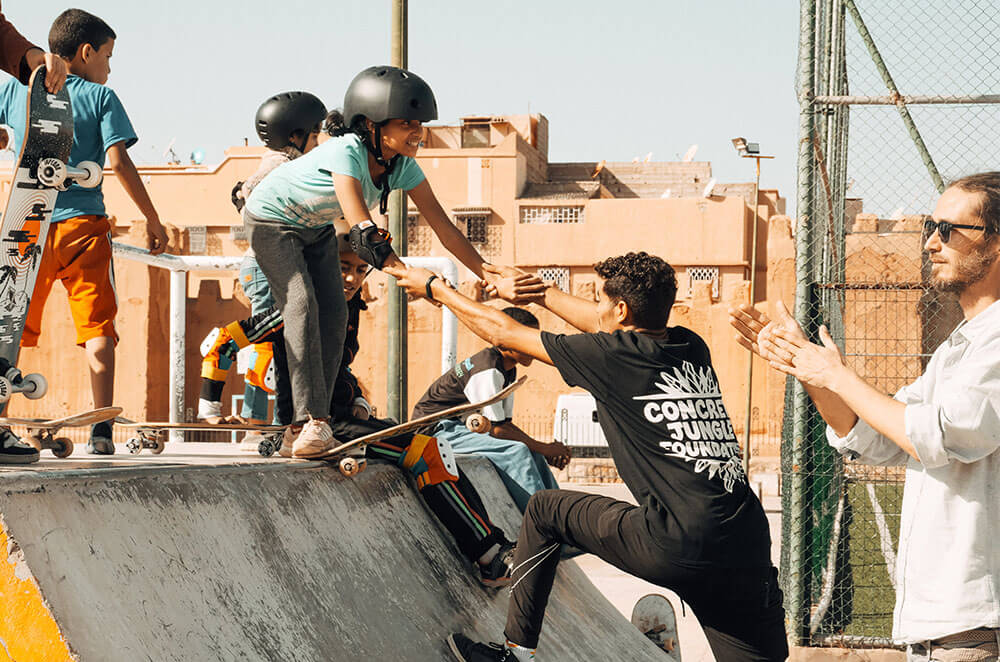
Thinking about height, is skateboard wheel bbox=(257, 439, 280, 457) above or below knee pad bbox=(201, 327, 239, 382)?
below

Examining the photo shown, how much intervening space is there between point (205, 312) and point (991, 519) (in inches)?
1249

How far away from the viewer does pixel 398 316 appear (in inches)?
345

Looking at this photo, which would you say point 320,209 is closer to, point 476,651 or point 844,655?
point 476,651

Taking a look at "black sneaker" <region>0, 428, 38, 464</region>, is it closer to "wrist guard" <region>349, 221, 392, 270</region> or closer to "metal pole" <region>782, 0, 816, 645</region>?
"wrist guard" <region>349, 221, 392, 270</region>

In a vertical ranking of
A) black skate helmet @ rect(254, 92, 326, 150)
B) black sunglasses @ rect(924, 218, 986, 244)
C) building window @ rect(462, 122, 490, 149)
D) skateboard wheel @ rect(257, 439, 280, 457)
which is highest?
building window @ rect(462, 122, 490, 149)

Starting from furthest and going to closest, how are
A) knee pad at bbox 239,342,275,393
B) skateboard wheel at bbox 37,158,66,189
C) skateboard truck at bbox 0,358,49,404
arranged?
knee pad at bbox 239,342,275,393, skateboard wheel at bbox 37,158,66,189, skateboard truck at bbox 0,358,49,404

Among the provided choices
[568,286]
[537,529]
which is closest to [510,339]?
[537,529]

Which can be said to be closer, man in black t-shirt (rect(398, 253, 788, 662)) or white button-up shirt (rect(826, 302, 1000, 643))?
white button-up shirt (rect(826, 302, 1000, 643))

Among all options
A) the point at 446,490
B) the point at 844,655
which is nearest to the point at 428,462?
the point at 446,490

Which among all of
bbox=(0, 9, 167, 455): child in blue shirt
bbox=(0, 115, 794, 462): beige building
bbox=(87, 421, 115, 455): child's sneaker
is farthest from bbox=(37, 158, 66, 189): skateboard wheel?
bbox=(0, 115, 794, 462): beige building

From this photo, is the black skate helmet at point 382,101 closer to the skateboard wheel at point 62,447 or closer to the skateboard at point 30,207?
the skateboard at point 30,207

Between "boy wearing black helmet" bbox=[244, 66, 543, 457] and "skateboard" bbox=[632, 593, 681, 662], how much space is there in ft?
7.44

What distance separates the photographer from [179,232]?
33.7m

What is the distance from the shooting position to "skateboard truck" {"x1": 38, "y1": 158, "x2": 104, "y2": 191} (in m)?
3.82
